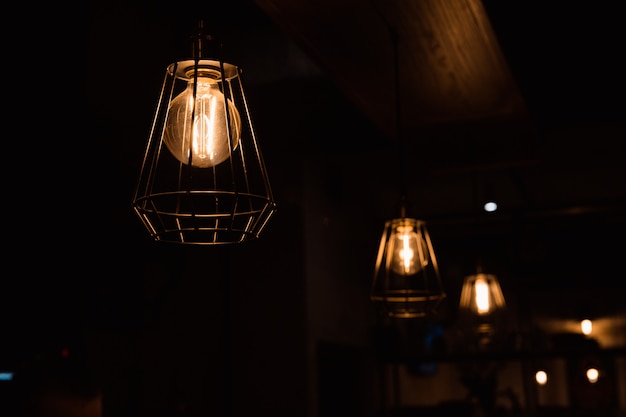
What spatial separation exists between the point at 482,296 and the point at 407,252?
2438 millimetres

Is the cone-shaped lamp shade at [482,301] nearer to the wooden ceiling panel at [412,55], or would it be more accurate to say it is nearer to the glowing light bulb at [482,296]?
the glowing light bulb at [482,296]

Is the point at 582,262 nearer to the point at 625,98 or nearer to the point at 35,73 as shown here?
the point at 625,98

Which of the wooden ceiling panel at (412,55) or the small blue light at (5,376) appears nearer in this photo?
the wooden ceiling panel at (412,55)

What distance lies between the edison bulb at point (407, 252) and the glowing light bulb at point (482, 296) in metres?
2.36

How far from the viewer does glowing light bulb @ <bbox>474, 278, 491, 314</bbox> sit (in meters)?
5.32

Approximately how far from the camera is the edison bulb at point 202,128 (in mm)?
1665

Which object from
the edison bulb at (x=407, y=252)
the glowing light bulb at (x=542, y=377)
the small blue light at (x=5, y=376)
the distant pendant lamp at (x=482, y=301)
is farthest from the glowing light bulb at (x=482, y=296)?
the glowing light bulb at (x=542, y=377)

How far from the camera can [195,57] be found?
5.74ft

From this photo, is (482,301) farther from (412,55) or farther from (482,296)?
(412,55)

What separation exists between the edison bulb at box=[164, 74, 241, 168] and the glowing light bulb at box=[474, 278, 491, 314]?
3.88 metres

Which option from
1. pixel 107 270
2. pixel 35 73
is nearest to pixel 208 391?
pixel 107 270

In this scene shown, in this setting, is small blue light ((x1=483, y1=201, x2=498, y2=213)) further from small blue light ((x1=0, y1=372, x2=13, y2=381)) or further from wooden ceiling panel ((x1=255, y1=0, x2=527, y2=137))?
small blue light ((x1=0, y1=372, x2=13, y2=381))

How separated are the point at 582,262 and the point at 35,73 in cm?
563

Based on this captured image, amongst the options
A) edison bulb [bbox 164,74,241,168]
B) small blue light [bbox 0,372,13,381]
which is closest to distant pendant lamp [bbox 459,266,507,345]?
small blue light [bbox 0,372,13,381]
